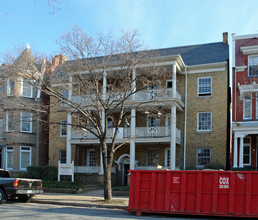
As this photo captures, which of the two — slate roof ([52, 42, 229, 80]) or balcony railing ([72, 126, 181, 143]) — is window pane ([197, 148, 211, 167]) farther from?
slate roof ([52, 42, 229, 80])

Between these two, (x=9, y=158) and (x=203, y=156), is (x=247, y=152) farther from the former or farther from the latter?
(x=9, y=158)

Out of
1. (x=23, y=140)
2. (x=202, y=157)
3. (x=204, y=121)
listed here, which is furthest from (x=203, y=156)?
(x=23, y=140)

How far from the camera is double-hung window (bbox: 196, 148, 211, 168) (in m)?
24.9

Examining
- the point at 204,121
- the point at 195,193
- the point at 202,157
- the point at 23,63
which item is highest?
the point at 23,63

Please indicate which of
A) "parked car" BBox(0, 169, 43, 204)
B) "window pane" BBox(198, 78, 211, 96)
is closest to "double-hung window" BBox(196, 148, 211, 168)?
"window pane" BBox(198, 78, 211, 96)

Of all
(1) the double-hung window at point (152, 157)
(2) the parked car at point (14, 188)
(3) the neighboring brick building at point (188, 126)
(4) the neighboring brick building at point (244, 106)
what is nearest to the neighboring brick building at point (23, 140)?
(3) the neighboring brick building at point (188, 126)

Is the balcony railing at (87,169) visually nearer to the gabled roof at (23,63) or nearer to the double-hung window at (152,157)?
the double-hung window at (152,157)

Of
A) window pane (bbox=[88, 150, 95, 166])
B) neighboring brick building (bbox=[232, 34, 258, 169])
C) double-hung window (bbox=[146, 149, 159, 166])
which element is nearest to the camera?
neighboring brick building (bbox=[232, 34, 258, 169])

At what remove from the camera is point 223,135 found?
80.2 ft

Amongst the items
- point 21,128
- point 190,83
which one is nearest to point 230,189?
point 190,83

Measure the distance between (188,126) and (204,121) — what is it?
125 cm

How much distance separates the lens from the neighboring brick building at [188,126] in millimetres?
24188

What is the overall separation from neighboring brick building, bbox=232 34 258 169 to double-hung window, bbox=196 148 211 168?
6.89ft

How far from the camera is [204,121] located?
82.9 ft
